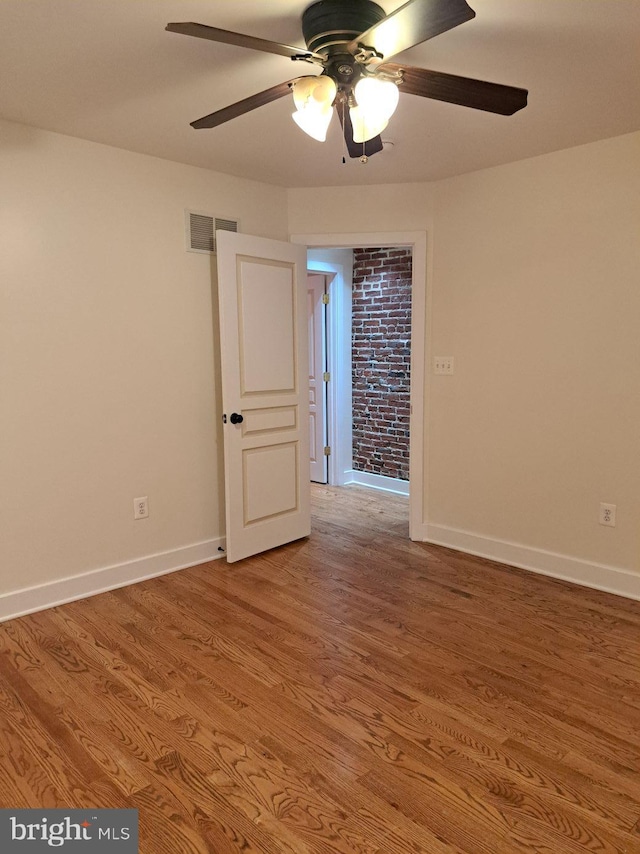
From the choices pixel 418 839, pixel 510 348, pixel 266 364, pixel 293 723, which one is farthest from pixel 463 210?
pixel 418 839

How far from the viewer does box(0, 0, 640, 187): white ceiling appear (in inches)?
72.5

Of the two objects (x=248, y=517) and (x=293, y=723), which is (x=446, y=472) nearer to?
(x=248, y=517)

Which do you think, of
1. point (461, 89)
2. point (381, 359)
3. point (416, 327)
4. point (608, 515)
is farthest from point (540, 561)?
point (461, 89)

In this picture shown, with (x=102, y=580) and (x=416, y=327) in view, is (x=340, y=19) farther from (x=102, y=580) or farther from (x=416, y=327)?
(x=102, y=580)

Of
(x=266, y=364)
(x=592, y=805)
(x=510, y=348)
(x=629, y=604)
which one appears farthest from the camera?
(x=266, y=364)

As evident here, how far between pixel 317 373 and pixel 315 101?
3.84 metres

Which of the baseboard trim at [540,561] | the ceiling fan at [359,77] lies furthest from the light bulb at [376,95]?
the baseboard trim at [540,561]

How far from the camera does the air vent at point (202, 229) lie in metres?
3.48

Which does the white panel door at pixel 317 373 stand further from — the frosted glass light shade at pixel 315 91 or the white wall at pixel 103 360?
the frosted glass light shade at pixel 315 91

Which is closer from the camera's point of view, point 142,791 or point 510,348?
point 142,791

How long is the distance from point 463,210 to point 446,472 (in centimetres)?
173

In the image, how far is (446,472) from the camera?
3967mm

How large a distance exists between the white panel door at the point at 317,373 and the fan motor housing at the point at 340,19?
11.9 ft

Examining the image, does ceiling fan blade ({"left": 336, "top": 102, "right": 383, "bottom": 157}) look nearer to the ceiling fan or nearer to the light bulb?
the ceiling fan
